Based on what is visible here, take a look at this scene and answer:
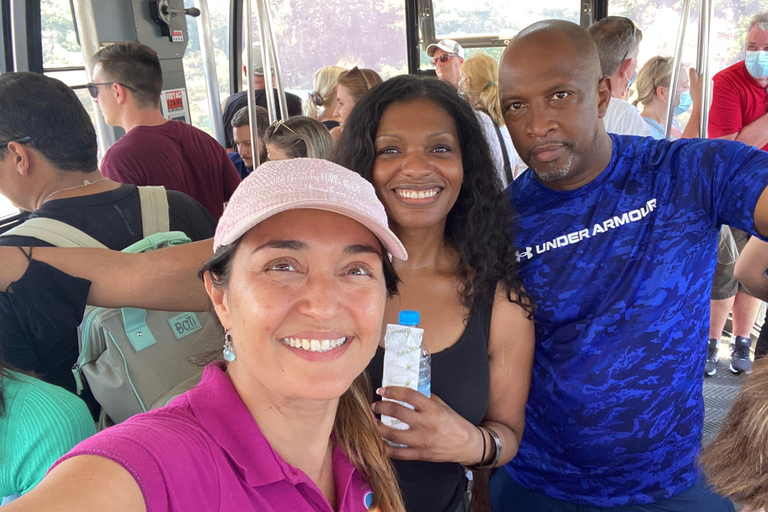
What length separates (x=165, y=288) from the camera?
1486mm

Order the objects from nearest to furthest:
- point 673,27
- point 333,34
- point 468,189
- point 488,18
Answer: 1. point 468,189
2. point 673,27
3. point 488,18
4. point 333,34

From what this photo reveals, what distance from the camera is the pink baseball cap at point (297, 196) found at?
3.39 ft

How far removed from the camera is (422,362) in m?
1.54

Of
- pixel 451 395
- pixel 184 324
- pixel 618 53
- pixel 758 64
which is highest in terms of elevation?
pixel 618 53

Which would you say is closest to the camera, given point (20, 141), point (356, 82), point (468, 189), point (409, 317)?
point (409, 317)

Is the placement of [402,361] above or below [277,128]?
below

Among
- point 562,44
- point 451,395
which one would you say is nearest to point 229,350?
point 451,395

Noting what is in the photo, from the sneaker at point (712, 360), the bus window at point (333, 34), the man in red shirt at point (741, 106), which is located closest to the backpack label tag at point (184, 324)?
the man in red shirt at point (741, 106)

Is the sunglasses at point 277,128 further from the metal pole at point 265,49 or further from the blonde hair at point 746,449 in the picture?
the blonde hair at point 746,449

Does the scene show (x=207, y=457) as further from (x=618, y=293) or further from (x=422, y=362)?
(x=618, y=293)

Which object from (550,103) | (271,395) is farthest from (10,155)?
(550,103)

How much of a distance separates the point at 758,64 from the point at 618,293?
9.69 feet

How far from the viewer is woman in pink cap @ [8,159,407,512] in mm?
995

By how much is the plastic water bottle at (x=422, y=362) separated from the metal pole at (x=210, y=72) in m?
4.66
